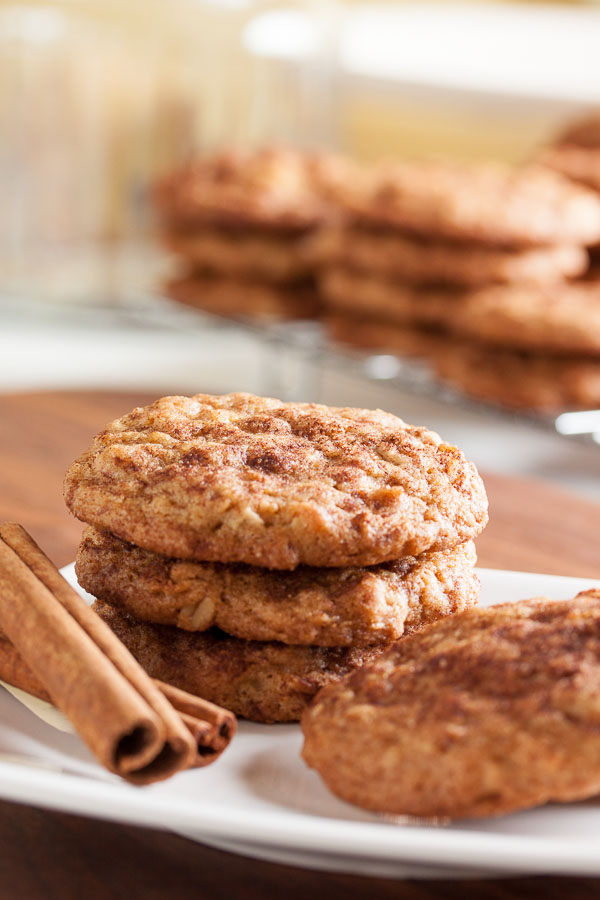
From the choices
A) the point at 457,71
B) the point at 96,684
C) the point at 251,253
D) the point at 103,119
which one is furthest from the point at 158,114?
the point at 96,684

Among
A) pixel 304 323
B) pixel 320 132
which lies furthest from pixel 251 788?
pixel 320 132

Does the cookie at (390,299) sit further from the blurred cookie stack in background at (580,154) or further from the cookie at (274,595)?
the cookie at (274,595)

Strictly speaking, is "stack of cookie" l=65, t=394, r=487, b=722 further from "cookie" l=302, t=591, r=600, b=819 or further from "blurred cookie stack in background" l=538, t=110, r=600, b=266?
"blurred cookie stack in background" l=538, t=110, r=600, b=266

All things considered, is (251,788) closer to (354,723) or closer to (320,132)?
(354,723)

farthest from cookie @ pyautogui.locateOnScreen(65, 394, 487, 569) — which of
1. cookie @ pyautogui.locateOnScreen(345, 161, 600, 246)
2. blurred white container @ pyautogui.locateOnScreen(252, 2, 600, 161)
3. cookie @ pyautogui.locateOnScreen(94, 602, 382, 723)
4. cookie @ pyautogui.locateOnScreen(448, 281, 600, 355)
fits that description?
blurred white container @ pyautogui.locateOnScreen(252, 2, 600, 161)

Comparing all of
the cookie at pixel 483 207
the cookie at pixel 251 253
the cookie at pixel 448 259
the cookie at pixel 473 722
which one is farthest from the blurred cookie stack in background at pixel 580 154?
the cookie at pixel 473 722
